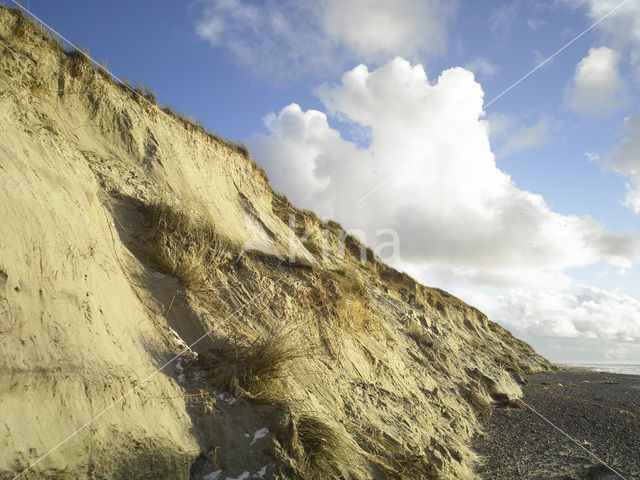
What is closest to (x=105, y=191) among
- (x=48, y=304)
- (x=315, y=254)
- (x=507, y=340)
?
(x=48, y=304)

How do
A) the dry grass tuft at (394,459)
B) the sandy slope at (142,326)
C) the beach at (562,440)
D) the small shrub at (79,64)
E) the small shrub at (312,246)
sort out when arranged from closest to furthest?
the sandy slope at (142,326), the dry grass tuft at (394,459), the beach at (562,440), the small shrub at (79,64), the small shrub at (312,246)

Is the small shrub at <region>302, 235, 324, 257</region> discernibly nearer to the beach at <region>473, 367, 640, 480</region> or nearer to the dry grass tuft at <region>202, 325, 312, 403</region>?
the beach at <region>473, 367, 640, 480</region>

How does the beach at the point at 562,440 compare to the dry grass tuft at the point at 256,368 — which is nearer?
the dry grass tuft at the point at 256,368

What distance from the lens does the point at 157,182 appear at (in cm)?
861

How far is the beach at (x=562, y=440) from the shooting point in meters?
5.93

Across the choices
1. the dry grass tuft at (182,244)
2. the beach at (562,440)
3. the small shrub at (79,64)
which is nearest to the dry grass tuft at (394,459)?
the beach at (562,440)

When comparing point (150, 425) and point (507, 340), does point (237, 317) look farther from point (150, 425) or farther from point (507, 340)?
point (507, 340)

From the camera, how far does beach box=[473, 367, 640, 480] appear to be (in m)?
5.93

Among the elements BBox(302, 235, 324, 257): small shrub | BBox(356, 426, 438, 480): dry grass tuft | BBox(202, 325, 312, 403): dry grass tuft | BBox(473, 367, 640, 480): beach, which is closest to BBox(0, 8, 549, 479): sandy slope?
BBox(356, 426, 438, 480): dry grass tuft

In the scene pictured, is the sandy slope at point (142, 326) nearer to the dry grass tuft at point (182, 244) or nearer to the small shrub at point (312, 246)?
the dry grass tuft at point (182, 244)

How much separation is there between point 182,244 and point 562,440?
25.4ft

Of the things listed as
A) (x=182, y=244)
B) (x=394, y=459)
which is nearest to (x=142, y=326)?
(x=182, y=244)

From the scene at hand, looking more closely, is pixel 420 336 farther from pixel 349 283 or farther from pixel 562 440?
pixel 562 440

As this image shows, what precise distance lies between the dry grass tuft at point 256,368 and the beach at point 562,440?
3491mm
